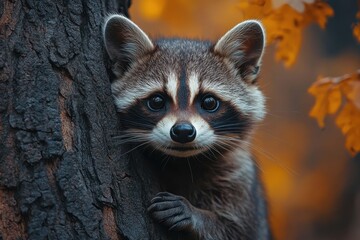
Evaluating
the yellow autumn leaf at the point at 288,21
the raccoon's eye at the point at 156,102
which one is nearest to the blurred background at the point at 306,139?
the yellow autumn leaf at the point at 288,21

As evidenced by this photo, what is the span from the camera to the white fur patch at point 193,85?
19.8 feet

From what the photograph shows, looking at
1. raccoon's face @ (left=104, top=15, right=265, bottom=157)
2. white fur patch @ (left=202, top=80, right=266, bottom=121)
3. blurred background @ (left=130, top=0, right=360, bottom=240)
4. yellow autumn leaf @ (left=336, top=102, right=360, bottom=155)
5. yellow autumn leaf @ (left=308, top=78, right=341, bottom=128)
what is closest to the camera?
raccoon's face @ (left=104, top=15, right=265, bottom=157)

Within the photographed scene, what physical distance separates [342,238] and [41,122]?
29.7ft

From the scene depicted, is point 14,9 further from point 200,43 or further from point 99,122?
point 200,43

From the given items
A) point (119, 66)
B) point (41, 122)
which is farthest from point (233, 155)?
point (41, 122)

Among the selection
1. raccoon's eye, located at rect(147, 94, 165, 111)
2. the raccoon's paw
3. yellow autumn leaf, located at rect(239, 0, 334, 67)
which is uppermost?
yellow autumn leaf, located at rect(239, 0, 334, 67)

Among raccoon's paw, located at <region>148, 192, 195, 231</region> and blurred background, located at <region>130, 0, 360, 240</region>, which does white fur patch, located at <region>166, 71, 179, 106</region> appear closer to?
raccoon's paw, located at <region>148, 192, 195, 231</region>

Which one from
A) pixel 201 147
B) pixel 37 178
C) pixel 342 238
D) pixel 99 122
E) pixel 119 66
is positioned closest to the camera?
pixel 37 178

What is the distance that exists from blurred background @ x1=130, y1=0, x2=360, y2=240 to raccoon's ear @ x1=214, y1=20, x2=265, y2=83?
563 centimetres

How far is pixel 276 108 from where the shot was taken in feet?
47.1

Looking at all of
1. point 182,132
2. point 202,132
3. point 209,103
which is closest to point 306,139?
point 209,103

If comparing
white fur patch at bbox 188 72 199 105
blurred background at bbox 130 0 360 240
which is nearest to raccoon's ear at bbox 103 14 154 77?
white fur patch at bbox 188 72 199 105

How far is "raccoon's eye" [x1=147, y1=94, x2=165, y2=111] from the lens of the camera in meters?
6.07

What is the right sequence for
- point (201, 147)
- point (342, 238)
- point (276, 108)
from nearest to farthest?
point (201, 147)
point (342, 238)
point (276, 108)
